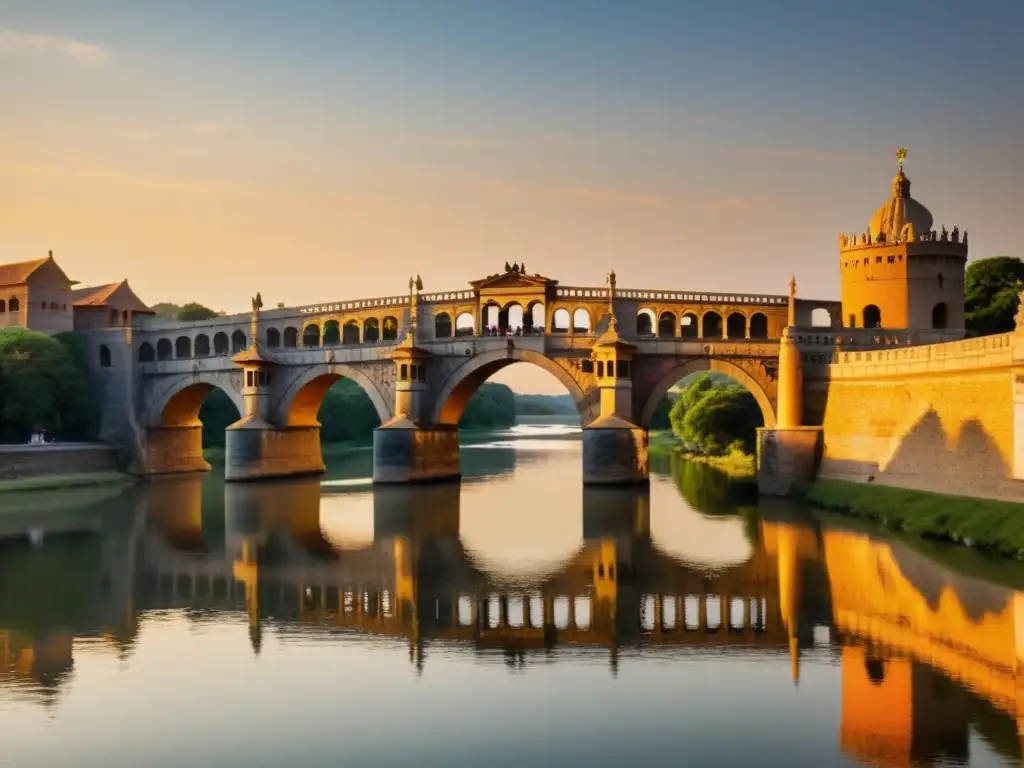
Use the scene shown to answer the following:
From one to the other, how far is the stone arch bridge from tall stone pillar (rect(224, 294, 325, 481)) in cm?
7

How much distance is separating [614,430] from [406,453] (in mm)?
10195

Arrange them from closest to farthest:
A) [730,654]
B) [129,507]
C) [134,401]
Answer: [730,654] → [129,507] → [134,401]

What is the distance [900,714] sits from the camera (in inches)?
597

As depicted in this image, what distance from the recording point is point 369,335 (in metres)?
59.1

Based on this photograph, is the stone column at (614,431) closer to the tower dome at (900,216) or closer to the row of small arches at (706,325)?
the row of small arches at (706,325)

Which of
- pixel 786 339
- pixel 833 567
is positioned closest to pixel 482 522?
pixel 833 567

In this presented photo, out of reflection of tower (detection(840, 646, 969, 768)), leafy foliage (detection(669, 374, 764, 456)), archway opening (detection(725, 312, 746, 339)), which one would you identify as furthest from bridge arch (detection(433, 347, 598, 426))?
reflection of tower (detection(840, 646, 969, 768))

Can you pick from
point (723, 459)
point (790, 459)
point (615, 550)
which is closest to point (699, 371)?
point (790, 459)

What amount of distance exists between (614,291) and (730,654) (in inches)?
1308

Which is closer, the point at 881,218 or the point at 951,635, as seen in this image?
the point at 951,635

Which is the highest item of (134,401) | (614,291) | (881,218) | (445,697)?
(881,218)

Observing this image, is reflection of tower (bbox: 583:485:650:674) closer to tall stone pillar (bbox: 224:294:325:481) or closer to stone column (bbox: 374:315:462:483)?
stone column (bbox: 374:315:462:483)

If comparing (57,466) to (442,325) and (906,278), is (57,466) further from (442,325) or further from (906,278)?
(906,278)

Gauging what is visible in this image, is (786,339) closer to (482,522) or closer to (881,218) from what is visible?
(881,218)
